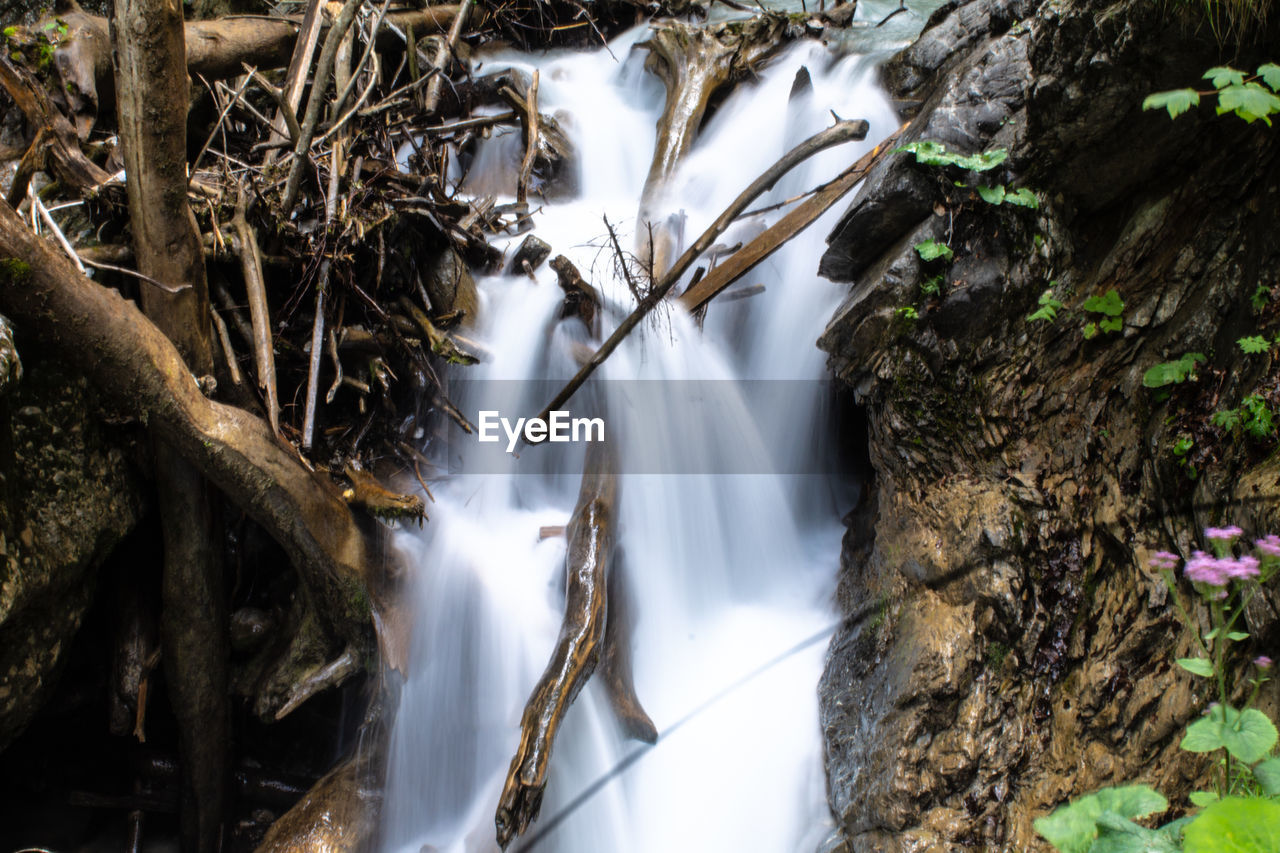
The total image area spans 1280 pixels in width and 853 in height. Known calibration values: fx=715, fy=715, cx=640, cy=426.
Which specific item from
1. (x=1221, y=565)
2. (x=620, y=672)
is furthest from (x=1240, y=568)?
(x=620, y=672)

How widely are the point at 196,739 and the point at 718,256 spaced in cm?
409

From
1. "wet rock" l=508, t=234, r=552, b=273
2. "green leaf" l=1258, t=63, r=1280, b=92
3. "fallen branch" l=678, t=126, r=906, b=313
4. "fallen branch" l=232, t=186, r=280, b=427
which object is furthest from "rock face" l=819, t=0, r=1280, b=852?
"fallen branch" l=232, t=186, r=280, b=427

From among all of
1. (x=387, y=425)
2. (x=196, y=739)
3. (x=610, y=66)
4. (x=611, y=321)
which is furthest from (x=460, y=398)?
(x=610, y=66)

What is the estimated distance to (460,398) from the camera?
4.70 m

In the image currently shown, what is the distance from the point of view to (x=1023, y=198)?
3252mm

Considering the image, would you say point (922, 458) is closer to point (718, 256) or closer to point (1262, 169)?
point (1262, 169)

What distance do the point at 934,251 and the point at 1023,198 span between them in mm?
426

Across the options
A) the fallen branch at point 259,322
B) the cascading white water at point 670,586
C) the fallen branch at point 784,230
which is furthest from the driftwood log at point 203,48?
the fallen branch at point 784,230

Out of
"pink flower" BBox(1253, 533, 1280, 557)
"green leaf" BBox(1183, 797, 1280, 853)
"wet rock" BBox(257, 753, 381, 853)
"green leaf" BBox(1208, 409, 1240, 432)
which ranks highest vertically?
"green leaf" BBox(1208, 409, 1240, 432)

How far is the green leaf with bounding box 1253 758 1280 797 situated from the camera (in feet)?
5.36

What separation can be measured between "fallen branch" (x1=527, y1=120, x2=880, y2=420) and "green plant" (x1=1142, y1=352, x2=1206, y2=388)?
85.3 inches

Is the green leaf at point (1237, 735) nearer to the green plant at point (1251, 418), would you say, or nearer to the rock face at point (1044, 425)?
the rock face at point (1044, 425)

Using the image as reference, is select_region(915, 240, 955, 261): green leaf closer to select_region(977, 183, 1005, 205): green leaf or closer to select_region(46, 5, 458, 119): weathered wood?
select_region(977, 183, 1005, 205): green leaf

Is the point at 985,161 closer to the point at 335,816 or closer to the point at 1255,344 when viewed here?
the point at 1255,344
